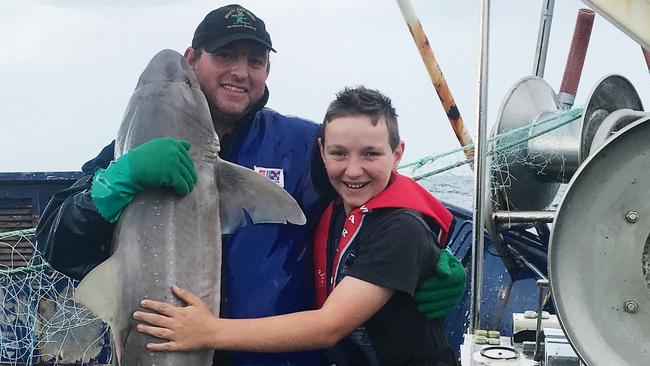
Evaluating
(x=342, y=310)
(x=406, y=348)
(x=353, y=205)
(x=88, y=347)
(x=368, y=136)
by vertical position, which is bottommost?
(x=88, y=347)

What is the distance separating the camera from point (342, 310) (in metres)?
2.74

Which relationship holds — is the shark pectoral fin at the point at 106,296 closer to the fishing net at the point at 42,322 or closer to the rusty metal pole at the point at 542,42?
the fishing net at the point at 42,322

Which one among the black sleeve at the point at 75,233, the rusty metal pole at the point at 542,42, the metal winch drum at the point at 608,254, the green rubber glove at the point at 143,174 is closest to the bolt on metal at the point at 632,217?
the metal winch drum at the point at 608,254

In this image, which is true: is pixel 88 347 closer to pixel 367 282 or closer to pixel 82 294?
pixel 82 294

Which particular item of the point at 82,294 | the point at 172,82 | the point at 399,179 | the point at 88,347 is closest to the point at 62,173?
the point at 88,347

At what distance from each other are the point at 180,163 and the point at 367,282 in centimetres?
79

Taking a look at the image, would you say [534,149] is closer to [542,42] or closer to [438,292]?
[542,42]

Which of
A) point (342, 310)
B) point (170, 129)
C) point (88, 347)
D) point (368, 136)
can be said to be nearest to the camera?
point (342, 310)

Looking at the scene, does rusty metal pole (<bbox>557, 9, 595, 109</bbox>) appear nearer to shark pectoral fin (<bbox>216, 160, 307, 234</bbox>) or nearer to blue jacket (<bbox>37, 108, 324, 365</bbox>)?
blue jacket (<bbox>37, 108, 324, 365</bbox>)

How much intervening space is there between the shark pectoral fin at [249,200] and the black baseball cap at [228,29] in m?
0.55

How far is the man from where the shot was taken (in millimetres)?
3072

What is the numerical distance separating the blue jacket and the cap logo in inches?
15.4

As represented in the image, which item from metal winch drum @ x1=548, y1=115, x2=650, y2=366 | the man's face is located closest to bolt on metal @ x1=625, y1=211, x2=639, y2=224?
metal winch drum @ x1=548, y1=115, x2=650, y2=366

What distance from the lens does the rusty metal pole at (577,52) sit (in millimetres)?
6973
